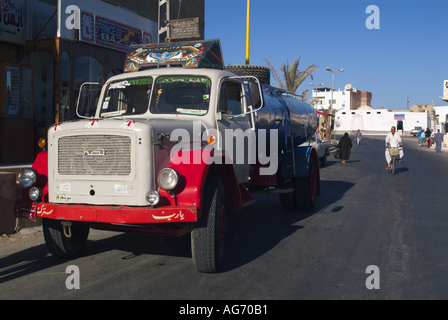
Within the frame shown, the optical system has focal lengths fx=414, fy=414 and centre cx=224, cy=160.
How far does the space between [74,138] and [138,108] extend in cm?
131

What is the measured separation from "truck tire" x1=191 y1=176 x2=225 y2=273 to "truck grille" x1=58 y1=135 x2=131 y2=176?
94 cm

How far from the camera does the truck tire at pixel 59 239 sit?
17.2 feet

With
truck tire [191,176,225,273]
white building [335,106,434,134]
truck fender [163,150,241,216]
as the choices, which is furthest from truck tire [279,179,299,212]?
white building [335,106,434,134]

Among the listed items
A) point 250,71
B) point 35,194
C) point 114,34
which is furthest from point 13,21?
point 35,194

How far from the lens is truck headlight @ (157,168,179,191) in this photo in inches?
171

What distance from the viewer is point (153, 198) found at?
438 cm

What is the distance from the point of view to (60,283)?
4.54 metres

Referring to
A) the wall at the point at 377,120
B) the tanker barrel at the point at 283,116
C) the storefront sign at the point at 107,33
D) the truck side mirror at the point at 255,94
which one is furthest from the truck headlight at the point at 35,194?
the wall at the point at 377,120

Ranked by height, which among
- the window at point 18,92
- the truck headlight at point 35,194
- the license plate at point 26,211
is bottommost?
the license plate at point 26,211

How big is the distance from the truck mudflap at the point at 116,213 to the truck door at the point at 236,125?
146cm

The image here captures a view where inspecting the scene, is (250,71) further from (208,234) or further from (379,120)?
(379,120)

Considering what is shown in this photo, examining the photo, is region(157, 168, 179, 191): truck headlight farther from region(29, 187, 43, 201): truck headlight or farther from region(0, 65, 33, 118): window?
region(0, 65, 33, 118): window

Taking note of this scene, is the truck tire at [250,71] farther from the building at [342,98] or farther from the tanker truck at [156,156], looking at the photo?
the building at [342,98]
